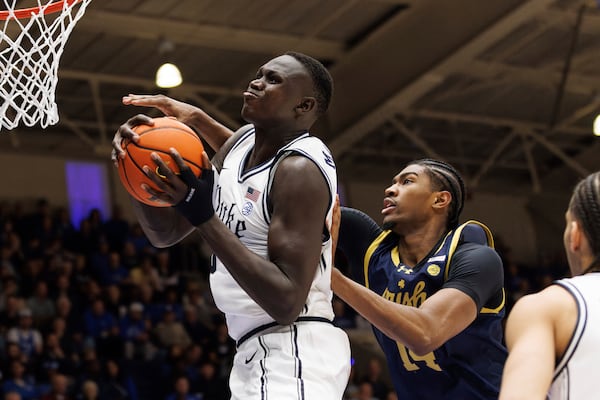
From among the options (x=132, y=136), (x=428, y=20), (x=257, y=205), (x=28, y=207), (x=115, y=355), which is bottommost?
(x=115, y=355)

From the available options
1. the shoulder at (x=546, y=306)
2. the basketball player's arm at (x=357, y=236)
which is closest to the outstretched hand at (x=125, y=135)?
the shoulder at (x=546, y=306)

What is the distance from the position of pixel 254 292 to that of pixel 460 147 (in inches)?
686

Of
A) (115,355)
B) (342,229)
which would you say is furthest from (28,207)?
(342,229)

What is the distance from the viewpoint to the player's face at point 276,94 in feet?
12.6

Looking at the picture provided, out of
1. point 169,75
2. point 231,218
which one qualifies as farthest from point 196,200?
point 169,75

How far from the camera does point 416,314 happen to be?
158 inches

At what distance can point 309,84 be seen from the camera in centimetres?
391

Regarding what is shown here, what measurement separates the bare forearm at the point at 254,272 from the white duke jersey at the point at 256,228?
0.73 ft

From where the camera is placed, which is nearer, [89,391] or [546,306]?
[546,306]

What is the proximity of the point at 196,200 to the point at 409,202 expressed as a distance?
1.71m

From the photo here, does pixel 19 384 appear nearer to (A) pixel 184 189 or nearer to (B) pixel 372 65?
(B) pixel 372 65

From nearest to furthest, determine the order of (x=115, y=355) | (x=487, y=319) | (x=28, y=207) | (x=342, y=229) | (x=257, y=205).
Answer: (x=257, y=205) < (x=487, y=319) < (x=342, y=229) < (x=115, y=355) < (x=28, y=207)

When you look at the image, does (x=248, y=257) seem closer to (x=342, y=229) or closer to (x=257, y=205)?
(x=257, y=205)

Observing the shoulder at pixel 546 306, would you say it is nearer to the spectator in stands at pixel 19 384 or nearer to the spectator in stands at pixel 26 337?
the spectator in stands at pixel 19 384
